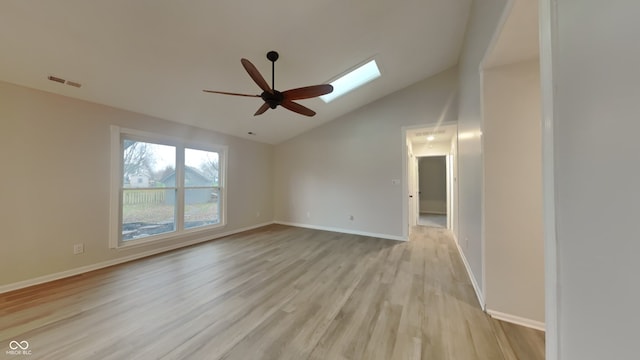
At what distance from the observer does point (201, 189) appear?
4574 millimetres

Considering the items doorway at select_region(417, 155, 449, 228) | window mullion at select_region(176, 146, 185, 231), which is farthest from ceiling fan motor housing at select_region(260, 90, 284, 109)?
doorway at select_region(417, 155, 449, 228)

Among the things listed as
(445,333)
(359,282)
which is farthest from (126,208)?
(445,333)

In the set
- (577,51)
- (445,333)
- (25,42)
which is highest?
(25,42)

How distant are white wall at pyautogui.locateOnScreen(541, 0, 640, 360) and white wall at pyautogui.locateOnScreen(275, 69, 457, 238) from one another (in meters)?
3.66

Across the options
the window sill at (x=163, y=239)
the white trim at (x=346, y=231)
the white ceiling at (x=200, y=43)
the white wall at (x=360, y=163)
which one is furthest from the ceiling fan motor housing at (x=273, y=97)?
the white trim at (x=346, y=231)

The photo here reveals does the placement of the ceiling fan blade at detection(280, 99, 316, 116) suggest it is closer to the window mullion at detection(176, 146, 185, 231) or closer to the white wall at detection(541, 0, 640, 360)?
the white wall at detection(541, 0, 640, 360)

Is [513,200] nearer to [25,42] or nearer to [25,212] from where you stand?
[25,42]

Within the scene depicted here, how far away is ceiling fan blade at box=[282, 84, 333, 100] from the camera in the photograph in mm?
2381

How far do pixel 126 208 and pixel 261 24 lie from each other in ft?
11.2

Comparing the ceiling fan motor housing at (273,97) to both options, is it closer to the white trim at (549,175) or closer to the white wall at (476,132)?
the white wall at (476,132)

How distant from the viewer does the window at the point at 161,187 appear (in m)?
3.31

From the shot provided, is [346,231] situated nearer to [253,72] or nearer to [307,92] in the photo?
[307,92]

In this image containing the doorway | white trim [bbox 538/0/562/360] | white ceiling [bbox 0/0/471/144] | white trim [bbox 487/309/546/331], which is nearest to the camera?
white trim [bbox 538/0/562/360]

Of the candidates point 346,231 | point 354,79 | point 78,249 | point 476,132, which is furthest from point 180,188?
point 476,132
